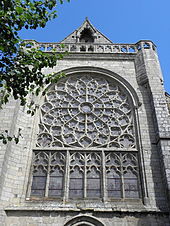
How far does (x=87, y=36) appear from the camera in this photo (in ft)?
44.3

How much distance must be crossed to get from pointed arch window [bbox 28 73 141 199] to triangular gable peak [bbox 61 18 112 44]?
3.14m

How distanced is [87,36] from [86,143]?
7130 millimetres

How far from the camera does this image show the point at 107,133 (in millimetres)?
8648

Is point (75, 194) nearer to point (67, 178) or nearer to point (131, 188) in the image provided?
point (67, 178)

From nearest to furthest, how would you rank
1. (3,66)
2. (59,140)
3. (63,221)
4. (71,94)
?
(3,66) → (63,221) → (59,140) → (71,94)

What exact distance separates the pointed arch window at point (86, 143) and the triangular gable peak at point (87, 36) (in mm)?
3138

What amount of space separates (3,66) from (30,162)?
12.6ft

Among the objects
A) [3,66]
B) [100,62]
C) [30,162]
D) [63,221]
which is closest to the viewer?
[3,66]

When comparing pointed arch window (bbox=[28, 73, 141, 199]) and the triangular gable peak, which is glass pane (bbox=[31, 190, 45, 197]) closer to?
pointed arch window (bbox=[28, 73, 141, 199])

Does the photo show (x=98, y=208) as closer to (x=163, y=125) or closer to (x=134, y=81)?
(x=163, y=125)

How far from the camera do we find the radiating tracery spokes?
27.8 feet

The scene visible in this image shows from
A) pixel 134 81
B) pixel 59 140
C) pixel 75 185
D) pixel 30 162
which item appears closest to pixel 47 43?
pixel 134 81

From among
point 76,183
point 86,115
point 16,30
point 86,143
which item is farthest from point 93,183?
point 16,30

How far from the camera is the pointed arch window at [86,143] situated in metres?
7.43
